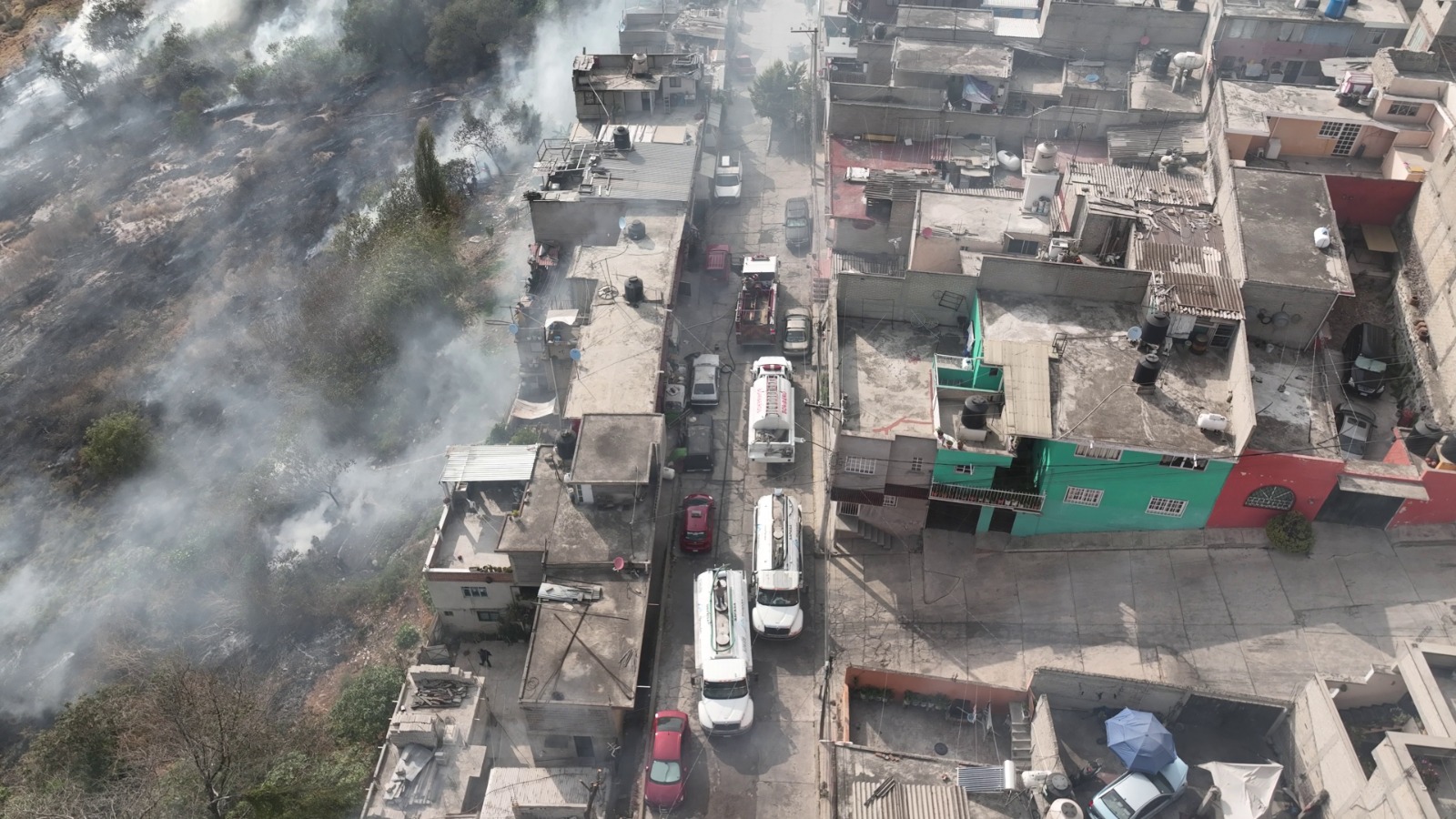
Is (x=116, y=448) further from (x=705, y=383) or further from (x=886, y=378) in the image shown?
(x=886, y=378)

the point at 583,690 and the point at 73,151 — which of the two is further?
the point at 73,151

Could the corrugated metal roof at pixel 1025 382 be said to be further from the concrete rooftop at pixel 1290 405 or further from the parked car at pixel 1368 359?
the parked car at pixel 1368 359

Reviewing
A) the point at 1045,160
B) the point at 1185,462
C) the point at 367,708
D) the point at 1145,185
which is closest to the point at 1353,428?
the point at 1185,462

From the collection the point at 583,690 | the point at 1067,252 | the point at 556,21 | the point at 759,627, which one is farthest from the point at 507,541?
the point at 556,21

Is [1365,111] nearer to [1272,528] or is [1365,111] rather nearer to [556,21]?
[1272,528]

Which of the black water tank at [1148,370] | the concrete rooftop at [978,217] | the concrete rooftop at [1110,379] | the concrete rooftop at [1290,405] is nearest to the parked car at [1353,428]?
the concrete rooftop at [1290,405]

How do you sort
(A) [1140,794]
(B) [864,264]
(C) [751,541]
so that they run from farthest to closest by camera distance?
(B) [864,264]
(C) [751,541]
(A) [1140,794]

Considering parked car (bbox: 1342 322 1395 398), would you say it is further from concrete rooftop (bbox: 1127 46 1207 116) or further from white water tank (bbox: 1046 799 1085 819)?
white water tank (bbox: 1046 799 1085 819)
